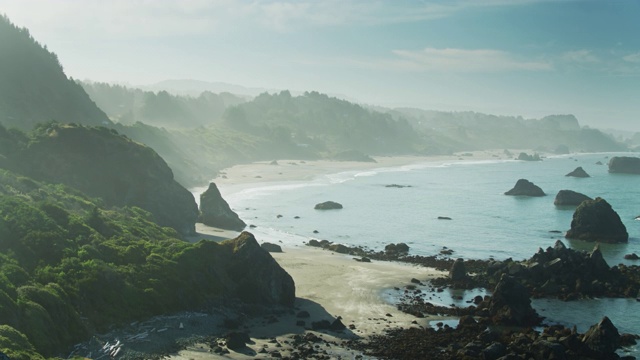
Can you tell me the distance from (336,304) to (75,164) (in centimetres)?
3261

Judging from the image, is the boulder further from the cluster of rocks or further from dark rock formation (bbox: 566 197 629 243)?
dark rock formation (bbox: 566 197 629 243)

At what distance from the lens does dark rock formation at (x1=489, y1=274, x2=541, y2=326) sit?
38750 mm

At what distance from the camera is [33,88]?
313 feet

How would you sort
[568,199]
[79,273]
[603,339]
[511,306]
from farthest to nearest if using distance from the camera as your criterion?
[568,199] < [511,306] < [79,273] < [603,339]

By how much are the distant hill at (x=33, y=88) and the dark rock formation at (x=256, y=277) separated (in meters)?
58.4

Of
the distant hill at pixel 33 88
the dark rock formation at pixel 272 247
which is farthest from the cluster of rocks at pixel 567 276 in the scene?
the distant hill at pixel 33 88

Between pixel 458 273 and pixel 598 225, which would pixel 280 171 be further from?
pixel 458 273

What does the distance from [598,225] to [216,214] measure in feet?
161

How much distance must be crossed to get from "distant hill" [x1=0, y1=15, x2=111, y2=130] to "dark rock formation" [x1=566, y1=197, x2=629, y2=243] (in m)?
79.2

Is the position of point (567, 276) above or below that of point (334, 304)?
above

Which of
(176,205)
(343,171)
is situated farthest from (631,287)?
(343,171)

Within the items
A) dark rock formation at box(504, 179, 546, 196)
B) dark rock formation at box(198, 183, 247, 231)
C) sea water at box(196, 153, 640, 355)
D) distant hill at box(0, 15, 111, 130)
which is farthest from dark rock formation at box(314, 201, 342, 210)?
dark rock formation at box(504, 179, 546, 196)

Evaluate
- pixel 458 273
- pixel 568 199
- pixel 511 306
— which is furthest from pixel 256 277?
pixel 568 199

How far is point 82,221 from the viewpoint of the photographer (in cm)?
4091
